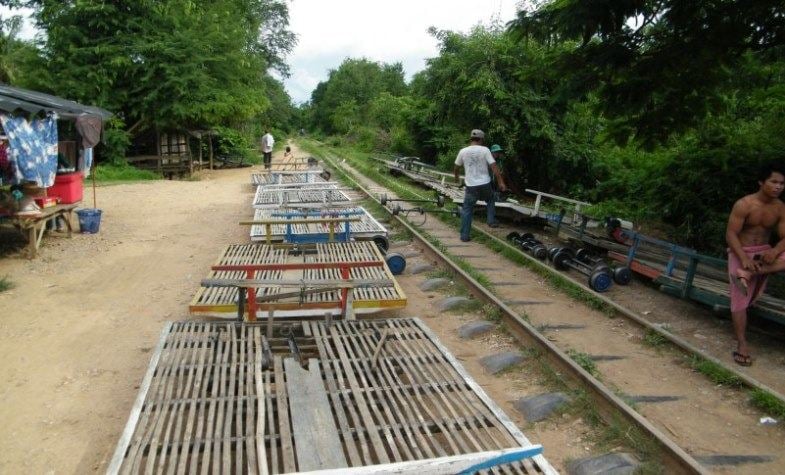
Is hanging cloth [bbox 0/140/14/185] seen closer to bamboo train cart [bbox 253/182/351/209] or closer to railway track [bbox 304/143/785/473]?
bamboo train cart [bbox 253/182/351/209]

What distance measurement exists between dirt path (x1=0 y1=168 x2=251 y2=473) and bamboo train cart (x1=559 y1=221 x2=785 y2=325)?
5945 millimetres

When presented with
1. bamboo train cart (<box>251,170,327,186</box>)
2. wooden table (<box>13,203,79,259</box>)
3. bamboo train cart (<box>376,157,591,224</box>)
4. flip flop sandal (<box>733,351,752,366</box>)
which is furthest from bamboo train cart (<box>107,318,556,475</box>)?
bamboo train cart (<box>251,170,327,186</box>)

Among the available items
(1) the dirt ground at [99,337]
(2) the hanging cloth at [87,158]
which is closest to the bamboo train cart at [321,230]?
(1) the dirt ground at [99,337]

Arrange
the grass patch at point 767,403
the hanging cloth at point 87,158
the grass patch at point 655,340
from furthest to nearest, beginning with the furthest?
the hanging cloth at point 87,158
the grass patch at point 655,340
the grass patch at point 767,403

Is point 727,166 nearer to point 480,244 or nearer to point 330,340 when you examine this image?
point 480,244

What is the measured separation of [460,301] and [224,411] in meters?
3.78

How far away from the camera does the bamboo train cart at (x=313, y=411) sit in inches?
132

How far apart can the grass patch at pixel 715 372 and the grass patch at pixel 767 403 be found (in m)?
0.24

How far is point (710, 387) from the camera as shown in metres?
4.81

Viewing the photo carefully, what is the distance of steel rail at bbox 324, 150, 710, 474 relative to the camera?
3.59 meters

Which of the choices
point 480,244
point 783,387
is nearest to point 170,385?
point 783,387

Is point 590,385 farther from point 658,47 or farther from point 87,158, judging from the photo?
point 87,158

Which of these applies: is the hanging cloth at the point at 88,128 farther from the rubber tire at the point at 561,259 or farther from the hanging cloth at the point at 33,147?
the rubber tire at the point at 561,259

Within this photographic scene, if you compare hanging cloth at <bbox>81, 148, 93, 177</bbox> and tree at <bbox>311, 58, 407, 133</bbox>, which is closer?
hanging cloth at <bbox>81, 148, 93, 177</bbox>
